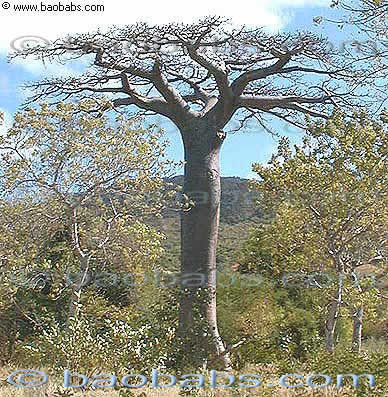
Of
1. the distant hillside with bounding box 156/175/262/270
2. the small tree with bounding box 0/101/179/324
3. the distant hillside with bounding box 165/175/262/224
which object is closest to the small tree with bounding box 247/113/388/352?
the small tree with bounding box 0/101/179/324

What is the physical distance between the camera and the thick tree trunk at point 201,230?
8109 millimetres

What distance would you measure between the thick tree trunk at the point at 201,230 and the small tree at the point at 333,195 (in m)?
0.77

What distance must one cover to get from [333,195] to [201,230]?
1884mm

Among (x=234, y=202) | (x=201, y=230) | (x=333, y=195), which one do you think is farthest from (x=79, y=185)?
(x=234, y=202)

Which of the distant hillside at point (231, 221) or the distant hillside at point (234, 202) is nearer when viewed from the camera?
the distant hillside at point (231, 221)

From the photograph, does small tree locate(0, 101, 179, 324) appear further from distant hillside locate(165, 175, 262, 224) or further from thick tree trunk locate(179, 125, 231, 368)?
distant hillside locate(165, 175, 262, 224)

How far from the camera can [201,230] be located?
8.38m

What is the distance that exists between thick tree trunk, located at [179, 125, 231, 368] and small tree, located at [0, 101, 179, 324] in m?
0.64

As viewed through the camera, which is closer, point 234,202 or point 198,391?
point 198,391

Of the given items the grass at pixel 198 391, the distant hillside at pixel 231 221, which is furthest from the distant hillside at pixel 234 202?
the grass at pixel 198 391

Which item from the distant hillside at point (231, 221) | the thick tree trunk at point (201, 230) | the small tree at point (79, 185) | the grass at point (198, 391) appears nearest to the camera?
the grass at point (198, 391)

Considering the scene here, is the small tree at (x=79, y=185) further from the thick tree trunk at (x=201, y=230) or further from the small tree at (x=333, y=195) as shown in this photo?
the small tree at (x=333, y=195)

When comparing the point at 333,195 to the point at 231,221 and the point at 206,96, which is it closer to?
the point at 206,96

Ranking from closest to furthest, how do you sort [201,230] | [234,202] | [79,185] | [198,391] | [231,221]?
[198,391] → [79,185] → [201,230] → [234,202] → [231,221]
